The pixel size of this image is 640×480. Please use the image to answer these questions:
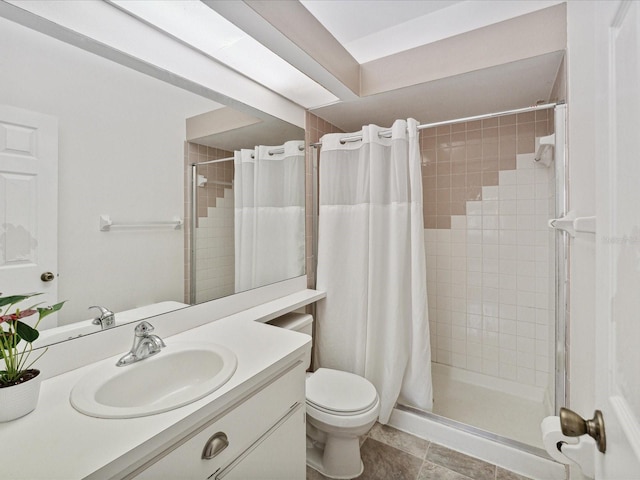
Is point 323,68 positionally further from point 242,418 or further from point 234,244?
point 242,418

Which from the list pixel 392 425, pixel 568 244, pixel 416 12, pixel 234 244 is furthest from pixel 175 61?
pixel 392 425

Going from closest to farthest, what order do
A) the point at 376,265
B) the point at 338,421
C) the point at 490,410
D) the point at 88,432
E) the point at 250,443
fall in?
the point at 88,432, the point at 250,443, the point at 338,421, the point at 376,265, the point at 490,410

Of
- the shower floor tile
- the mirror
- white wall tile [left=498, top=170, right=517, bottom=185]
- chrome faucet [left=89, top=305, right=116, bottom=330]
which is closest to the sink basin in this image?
chrome faucet [left=89, top=305, right=116, bottom=330]

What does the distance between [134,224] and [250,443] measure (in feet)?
3.06

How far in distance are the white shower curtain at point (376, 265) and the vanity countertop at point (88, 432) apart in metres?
1.05

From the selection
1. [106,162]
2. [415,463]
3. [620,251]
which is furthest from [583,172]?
[106,162]

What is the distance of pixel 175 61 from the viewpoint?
1.38 metres

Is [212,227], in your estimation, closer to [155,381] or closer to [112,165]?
[112,165]

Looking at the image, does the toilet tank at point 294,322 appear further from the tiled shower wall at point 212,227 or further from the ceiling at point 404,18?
the ceiling at point 404,18

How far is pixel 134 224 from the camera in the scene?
1229mm

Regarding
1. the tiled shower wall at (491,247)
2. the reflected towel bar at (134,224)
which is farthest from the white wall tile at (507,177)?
the reflected towel bar at (134,224)

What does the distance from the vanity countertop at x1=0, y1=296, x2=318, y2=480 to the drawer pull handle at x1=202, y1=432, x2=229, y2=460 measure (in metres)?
0.07

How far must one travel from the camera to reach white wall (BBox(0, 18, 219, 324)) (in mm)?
983

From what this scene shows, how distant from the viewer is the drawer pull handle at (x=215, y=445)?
2.77 ft
